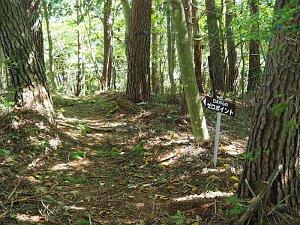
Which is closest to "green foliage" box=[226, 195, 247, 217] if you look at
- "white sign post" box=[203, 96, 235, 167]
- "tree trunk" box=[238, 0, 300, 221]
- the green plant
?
"tree trunk" box=[238, 0, 300, 221]

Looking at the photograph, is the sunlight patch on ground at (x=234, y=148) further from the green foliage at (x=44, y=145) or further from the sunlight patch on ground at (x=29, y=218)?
the sunlight patch on ground at (x=29, y=218)

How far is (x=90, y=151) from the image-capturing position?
7352 millimetres

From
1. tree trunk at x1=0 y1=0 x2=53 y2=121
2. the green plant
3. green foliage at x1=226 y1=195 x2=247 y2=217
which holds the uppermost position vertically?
tree trunk at x1=0 y1=0 x2=53 y2=121

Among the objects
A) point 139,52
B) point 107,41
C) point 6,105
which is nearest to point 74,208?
point 6,105

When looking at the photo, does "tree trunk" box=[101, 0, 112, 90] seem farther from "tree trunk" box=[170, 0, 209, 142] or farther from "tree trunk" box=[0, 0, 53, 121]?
"tree trunk" box=[170, 0, 209, 142]

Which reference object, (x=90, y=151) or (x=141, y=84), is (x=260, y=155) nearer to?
(x=90, y=151)

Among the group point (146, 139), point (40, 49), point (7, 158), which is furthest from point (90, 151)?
point (40, 49)

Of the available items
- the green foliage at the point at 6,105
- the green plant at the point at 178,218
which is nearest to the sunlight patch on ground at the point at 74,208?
the green plant at the point at 178,218

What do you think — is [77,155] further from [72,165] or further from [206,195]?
[206,195]

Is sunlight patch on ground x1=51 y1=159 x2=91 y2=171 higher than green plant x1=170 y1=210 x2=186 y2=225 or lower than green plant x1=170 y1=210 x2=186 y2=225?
higher

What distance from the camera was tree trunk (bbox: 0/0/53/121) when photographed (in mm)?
7141

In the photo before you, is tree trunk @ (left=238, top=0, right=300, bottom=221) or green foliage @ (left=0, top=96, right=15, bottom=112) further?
green foliage @ (left=0, top=96, right=15, bottom=112)

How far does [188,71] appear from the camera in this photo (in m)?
6.42

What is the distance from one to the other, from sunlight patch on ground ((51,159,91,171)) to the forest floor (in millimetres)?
17
